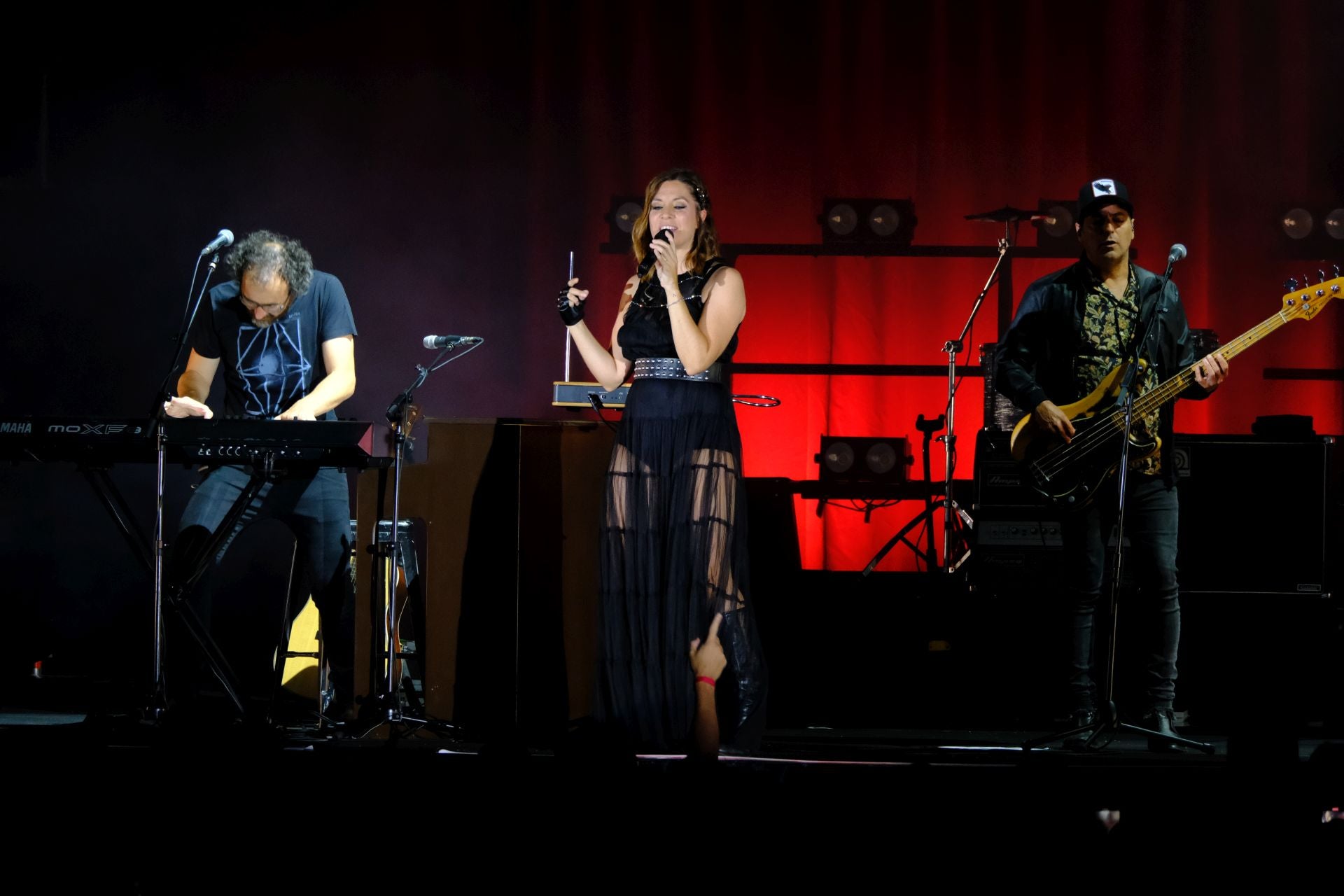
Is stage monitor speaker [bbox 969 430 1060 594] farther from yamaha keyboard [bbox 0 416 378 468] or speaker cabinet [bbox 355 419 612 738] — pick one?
yamaha keyboard [bbox 0 416 378 468]

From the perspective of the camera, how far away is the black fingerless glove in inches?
133

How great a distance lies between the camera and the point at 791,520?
19.8 ft

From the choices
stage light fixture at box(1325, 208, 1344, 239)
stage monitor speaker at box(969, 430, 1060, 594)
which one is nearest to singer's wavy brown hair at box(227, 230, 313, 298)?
stage monitor speaker at box(969, 430, 1060, 594)

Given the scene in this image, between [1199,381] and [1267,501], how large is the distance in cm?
139

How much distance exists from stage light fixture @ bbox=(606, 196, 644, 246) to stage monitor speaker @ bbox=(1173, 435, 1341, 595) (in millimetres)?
3223

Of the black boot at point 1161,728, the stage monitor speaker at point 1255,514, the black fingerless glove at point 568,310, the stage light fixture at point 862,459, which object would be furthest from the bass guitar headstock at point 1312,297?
the stage light fixture at point 862,459

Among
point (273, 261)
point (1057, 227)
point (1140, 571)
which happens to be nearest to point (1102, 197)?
point (1140, 571)

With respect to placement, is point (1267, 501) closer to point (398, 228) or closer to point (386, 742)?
point (386, 742)

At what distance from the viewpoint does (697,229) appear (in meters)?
3.41

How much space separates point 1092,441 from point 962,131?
3.58 metres

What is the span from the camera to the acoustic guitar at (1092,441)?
3.75m

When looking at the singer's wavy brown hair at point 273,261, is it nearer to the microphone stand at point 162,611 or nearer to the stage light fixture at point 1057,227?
the microphone stand at point 162,611

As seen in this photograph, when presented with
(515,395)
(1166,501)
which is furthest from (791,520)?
(1166,501)

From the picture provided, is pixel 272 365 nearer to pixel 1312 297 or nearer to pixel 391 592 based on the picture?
pixel 391 592
